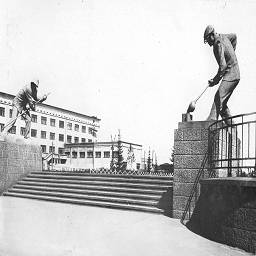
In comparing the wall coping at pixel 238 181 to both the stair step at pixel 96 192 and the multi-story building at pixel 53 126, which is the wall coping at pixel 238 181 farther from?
the multi-story building at pixel 53 126

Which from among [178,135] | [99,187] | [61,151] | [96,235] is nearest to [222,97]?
[178,135]

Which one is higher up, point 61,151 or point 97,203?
point 61,151

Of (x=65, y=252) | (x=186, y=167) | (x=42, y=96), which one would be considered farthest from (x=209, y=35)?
(x=42, y=96)

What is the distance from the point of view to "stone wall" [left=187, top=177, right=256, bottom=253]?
16.5ft

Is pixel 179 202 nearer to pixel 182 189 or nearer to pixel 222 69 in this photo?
pixel 182 189

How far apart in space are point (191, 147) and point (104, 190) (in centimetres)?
363

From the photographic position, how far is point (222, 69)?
7.68 metres

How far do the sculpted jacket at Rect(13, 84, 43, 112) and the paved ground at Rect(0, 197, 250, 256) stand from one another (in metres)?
6.53

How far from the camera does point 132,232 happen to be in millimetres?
6203

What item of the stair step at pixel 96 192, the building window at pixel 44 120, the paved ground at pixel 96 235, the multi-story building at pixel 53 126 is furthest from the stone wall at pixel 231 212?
the building window at pixel 44 120

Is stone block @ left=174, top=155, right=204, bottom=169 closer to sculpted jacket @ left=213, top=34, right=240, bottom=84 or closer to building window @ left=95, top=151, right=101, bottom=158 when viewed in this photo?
sculpted jacket @ left=213, top=34, right=240, bottom=84

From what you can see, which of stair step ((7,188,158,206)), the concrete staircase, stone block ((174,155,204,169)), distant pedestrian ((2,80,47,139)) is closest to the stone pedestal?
stone block ((174,155,204,169))

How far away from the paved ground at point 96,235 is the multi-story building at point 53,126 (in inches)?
1821

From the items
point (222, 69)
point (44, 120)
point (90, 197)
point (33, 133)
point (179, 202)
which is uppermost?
point (44, 120)
